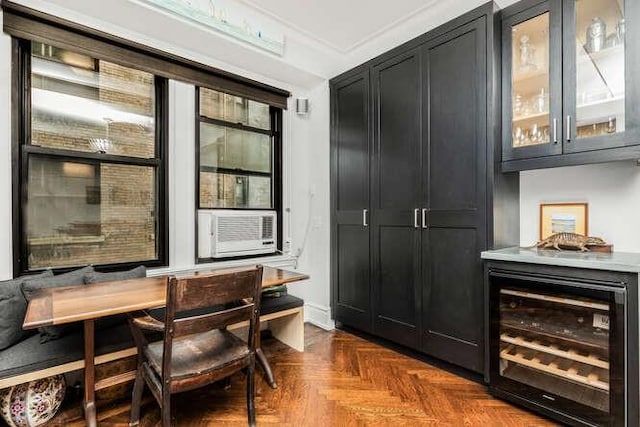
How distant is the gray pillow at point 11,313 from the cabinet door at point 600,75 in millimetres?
3282

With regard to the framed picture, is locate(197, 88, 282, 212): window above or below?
above

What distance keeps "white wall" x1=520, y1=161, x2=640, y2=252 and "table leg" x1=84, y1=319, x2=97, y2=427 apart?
2.85 meters

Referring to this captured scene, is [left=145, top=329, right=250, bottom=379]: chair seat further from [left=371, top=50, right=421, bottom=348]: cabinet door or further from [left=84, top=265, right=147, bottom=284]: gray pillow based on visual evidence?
[left=371, top=50, right=421, bottom=348]: cabinet door

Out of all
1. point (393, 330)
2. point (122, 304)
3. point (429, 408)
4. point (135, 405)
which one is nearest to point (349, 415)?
point (429, 408)

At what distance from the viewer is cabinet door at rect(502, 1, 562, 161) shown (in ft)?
6.71

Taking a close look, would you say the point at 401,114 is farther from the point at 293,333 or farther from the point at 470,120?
the point at 293,333

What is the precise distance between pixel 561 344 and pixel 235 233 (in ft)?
8.34

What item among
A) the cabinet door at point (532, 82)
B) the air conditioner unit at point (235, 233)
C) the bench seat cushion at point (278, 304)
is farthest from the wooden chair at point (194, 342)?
the cabinet door at point (532, 82)

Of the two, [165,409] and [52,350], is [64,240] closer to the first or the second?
[52,350]

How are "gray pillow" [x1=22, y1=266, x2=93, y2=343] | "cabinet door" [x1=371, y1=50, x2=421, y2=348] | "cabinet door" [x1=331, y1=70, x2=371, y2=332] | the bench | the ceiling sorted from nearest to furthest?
the bench < "gray pillow" [x1=22, y1=266, x2=93, y2=343] < the ceiling < "cabinet door" [x1=371, y1=50, x2=421, y2=348] < "cabinet door" [x1=331, y1=70, x2=371, y2=332]

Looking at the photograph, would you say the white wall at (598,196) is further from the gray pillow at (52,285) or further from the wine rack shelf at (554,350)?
the gray pillow at (52,285)

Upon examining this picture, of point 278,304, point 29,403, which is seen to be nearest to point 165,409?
point 29,403

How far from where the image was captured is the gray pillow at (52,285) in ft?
5.97

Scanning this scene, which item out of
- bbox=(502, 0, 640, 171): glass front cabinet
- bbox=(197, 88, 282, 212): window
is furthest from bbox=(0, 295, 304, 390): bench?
bbox=(502, 0, 640, 171): glass front cabinet
